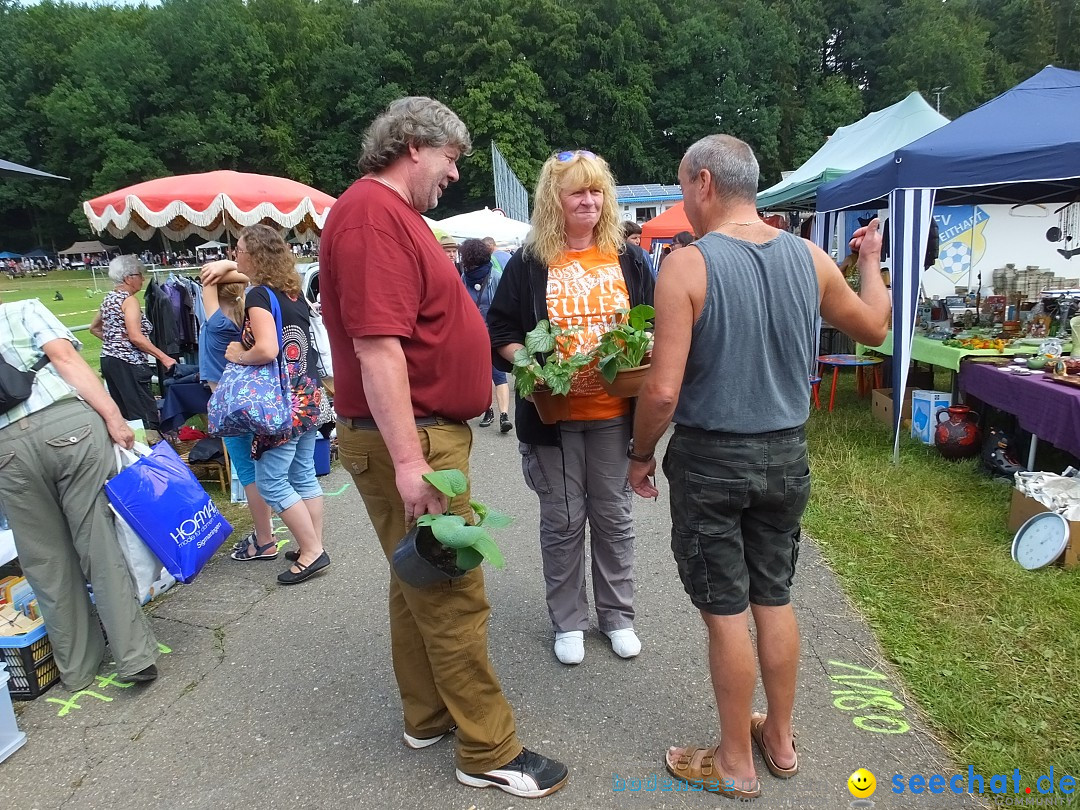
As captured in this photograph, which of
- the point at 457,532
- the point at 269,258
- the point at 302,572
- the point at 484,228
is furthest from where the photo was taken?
the point at 484,228

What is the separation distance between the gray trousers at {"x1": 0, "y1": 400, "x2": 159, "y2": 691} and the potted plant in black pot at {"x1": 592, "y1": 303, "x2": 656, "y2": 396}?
207 centimetres

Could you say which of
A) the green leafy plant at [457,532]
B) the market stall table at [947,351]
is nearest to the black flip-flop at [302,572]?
the green leafy plant at [457,532]

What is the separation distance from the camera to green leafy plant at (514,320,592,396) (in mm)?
2301

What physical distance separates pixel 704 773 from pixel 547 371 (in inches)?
54.1

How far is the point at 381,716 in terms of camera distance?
2531 mm

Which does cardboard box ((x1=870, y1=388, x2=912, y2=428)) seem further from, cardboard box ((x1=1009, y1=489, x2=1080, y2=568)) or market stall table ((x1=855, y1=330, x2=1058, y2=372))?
cardboard box ((x1=1009, y1=489, x2=1080, y2=568))

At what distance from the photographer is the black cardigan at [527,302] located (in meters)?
2.61

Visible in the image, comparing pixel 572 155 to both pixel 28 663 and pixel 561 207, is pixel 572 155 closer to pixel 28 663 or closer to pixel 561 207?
pixel 561 207

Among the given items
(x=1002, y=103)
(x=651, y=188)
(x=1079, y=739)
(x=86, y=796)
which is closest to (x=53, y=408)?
(x=86, y=796)

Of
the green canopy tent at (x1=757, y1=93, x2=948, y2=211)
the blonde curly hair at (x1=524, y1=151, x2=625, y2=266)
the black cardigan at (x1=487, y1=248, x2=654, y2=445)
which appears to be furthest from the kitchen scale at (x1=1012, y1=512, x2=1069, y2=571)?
the green canopy tent at (x1=757, y1=93, x2=948, y2=211)

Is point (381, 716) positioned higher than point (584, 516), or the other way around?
point (584, 516)

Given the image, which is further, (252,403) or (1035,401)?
(1035,401)

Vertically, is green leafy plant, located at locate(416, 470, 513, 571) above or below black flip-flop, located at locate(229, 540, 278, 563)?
above

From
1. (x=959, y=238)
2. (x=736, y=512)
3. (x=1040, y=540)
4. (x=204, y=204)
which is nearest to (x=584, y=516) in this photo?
(x=736, y=512)
